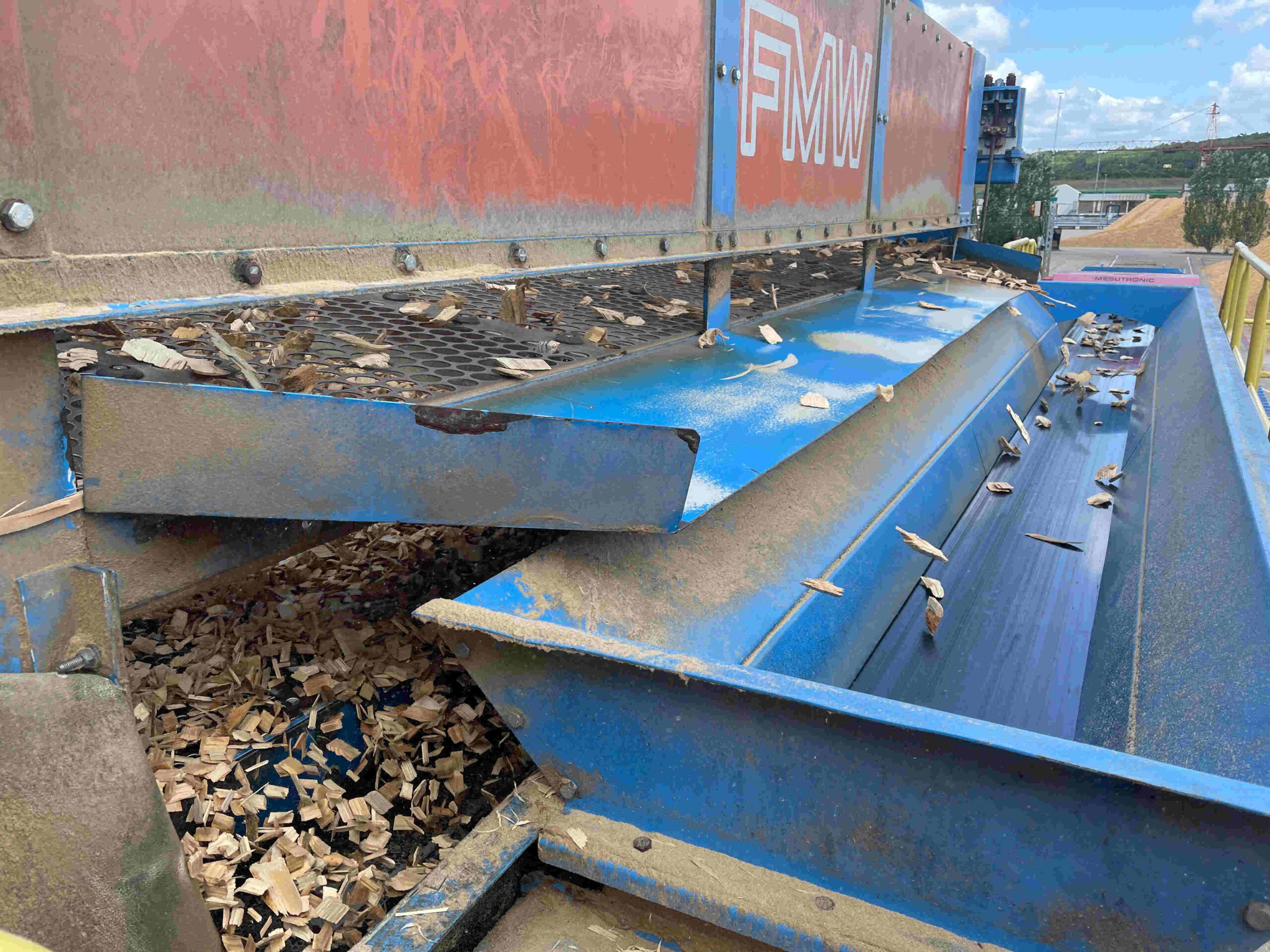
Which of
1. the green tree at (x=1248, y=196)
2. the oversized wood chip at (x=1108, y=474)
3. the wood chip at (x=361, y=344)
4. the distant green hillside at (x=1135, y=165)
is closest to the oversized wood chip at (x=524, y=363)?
the wood chip at (x=361, y=344)

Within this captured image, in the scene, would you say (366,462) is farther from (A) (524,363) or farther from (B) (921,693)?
(B) (921,693)

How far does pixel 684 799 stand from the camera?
153 cm

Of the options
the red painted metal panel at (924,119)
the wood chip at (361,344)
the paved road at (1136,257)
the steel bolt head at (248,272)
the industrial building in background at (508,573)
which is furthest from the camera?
the paved road at (1136,257)

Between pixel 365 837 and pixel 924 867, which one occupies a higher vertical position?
pixel 924 867

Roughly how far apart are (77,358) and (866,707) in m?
1.77

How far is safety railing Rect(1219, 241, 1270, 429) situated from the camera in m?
3.73

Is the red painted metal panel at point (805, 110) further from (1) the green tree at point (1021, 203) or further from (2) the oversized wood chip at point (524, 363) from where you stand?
(1) the green tree at point (1021, 203)

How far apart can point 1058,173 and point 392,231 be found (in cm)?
7309

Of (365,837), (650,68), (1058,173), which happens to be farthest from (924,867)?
(1058,173)

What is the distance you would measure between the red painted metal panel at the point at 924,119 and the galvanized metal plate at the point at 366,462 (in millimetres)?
3408

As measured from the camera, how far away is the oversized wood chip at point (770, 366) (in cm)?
289

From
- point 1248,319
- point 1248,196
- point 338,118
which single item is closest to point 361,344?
point 338,118

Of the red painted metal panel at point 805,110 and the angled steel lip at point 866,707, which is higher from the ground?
the red painted metal panel at point 805,110

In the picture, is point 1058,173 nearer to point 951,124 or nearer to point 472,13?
point 951,124
